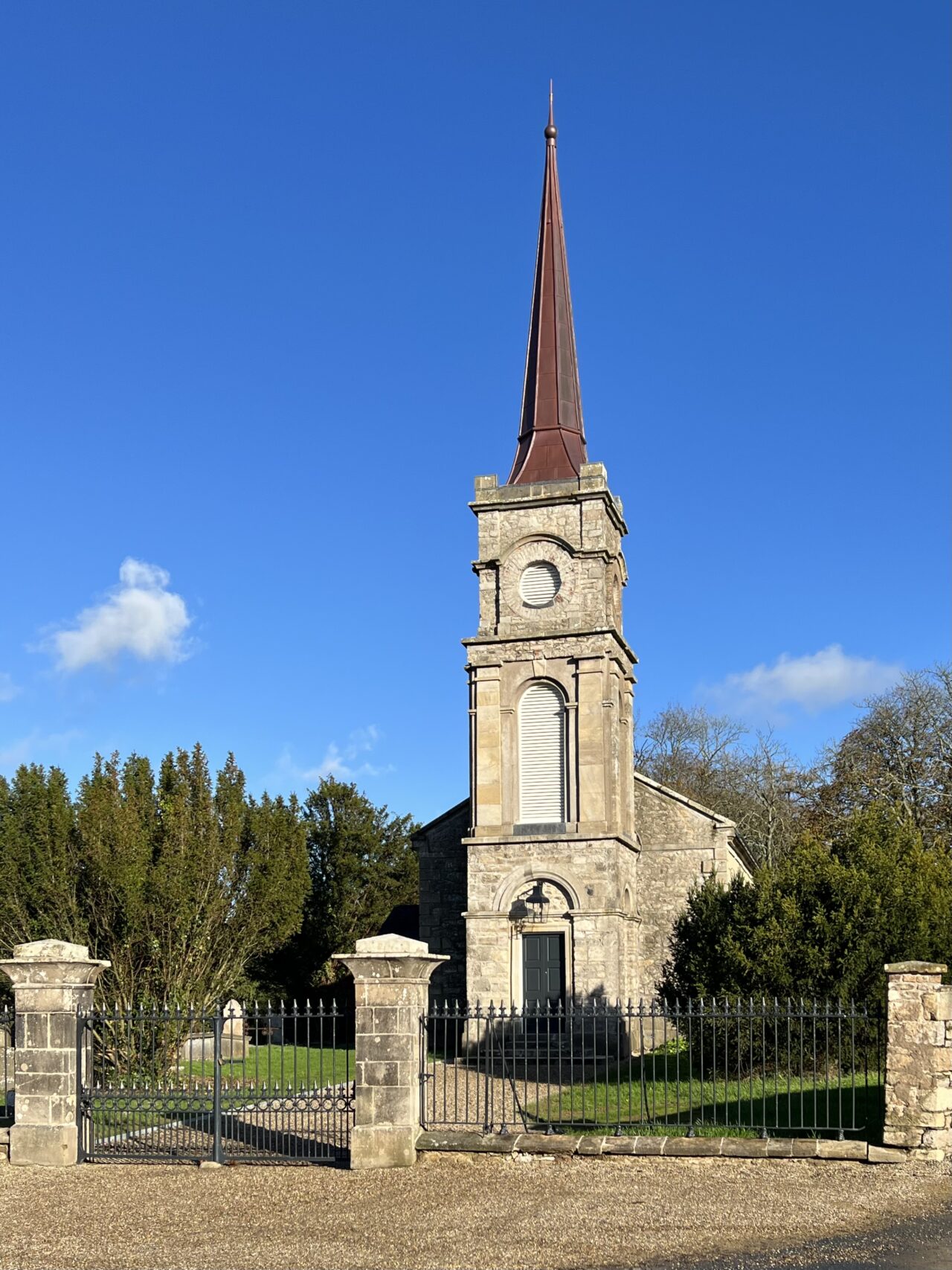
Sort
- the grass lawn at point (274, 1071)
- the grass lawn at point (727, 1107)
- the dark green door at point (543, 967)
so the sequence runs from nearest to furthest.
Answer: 1. the grass lawn at point (727, 1107)
2. the grass lawn at point (274, 1071)
3. the dark green door at point (543, 967)

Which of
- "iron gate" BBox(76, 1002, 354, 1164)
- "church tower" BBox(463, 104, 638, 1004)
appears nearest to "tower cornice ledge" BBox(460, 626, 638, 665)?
"church tower" BBox(463, 104, 638, 1004)

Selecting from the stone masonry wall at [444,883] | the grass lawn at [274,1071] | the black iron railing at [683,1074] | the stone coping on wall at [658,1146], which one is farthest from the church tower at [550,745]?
the stone coping on wall at [658,1146]

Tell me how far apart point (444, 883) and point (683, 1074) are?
918cm

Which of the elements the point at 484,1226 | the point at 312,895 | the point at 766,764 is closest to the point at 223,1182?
the point at 484,1226

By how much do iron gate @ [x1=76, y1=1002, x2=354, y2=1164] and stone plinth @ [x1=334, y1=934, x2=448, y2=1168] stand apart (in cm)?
36

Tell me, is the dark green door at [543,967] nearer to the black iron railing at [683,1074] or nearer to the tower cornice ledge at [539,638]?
the black iron railing at [683,1074]

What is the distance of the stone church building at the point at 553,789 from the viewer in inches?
1005

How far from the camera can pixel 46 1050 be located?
13.6 metres

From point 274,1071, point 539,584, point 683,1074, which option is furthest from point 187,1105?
point 539,584

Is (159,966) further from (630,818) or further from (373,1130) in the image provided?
(630,818)

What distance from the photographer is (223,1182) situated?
40.3 feet

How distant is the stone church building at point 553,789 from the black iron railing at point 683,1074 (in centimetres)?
122

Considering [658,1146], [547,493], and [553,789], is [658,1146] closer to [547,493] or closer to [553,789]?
[553,789]

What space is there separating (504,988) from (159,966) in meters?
8.13
